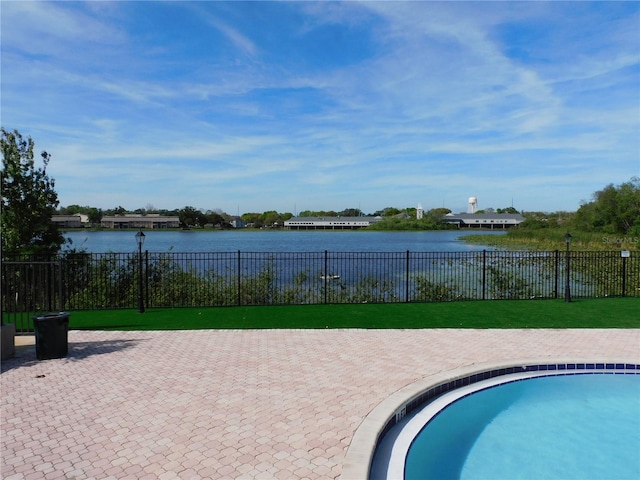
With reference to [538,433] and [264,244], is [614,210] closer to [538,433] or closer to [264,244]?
[264,244]

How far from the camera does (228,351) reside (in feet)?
28.0

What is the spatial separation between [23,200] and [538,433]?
1580 cm

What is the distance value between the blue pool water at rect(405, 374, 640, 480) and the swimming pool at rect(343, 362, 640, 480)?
1cm

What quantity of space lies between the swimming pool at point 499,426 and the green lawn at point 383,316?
3382 millimetres

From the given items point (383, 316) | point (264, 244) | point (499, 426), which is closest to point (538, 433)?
point (499, 426)

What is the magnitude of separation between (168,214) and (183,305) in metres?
80.8

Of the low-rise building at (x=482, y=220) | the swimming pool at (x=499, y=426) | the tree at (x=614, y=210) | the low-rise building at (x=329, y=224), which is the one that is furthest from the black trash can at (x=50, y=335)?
the low-rise building at (x=482, y=220)

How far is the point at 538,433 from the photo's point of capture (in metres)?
6.23

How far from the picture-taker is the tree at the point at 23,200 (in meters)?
14.7

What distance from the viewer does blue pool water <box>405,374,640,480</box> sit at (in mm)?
5219

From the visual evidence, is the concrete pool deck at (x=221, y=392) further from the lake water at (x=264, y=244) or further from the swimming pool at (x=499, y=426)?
the lake water at (x=264, y=244)

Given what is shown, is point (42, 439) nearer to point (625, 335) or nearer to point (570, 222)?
point (625, 335)

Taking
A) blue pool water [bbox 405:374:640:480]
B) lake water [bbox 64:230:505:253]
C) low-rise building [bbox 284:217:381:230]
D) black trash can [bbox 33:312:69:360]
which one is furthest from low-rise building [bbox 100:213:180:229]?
blue pool water [bbox 405:374:640:480]

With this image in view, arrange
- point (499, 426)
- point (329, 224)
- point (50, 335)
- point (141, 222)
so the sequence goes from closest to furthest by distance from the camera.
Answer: point (499, 426) < point (50, 335) < point (141, 222) < point (329, 224)
